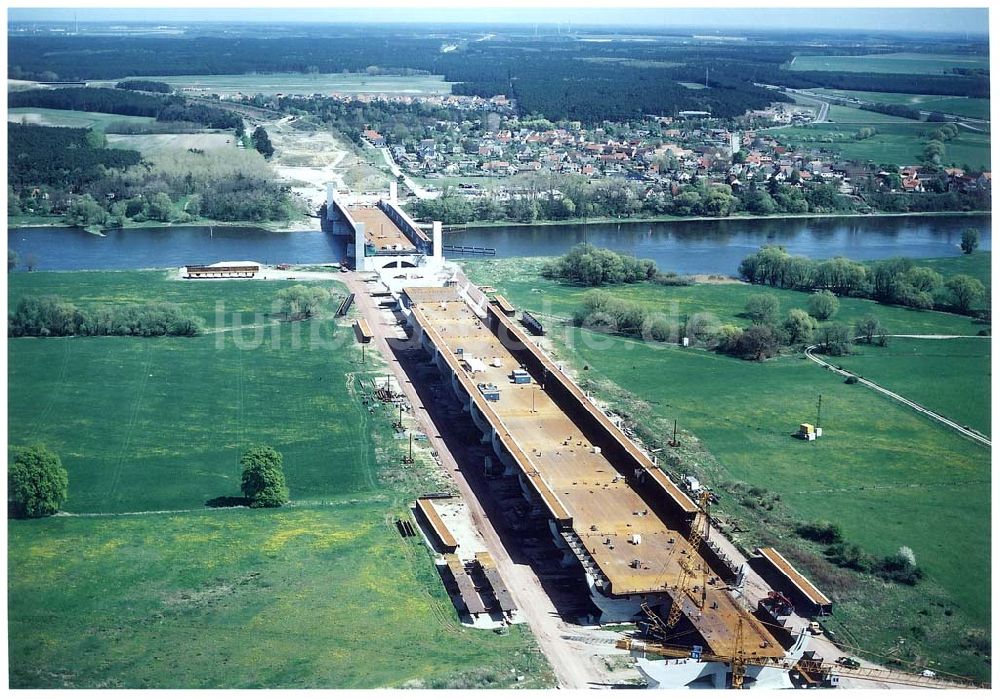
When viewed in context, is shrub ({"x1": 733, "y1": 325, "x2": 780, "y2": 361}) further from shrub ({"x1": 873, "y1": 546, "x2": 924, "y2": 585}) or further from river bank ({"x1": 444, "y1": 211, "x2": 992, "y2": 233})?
river bank ({"x1": 444, "y1": 211, "x2": 992, "y2": 233})

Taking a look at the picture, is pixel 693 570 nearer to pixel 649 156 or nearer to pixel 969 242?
pixel 969 242

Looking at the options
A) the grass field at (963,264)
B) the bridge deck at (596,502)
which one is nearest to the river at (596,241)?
the grass field at (963,264)

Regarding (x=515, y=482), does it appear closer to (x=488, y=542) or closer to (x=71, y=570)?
(x=488, y=542)

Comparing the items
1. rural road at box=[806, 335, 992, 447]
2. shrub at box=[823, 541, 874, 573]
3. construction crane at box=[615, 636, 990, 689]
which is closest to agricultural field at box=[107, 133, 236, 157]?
rural road at box=[806, 335, 992, 447]

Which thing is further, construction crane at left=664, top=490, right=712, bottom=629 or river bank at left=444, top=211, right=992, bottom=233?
river bank at left=444, top=211, right=992, bottom=233

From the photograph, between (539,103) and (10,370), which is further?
(539,103)

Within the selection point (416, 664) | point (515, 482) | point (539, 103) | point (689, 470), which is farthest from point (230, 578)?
point (539, 103)

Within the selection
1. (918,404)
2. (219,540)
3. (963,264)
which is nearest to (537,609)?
(219,540)
